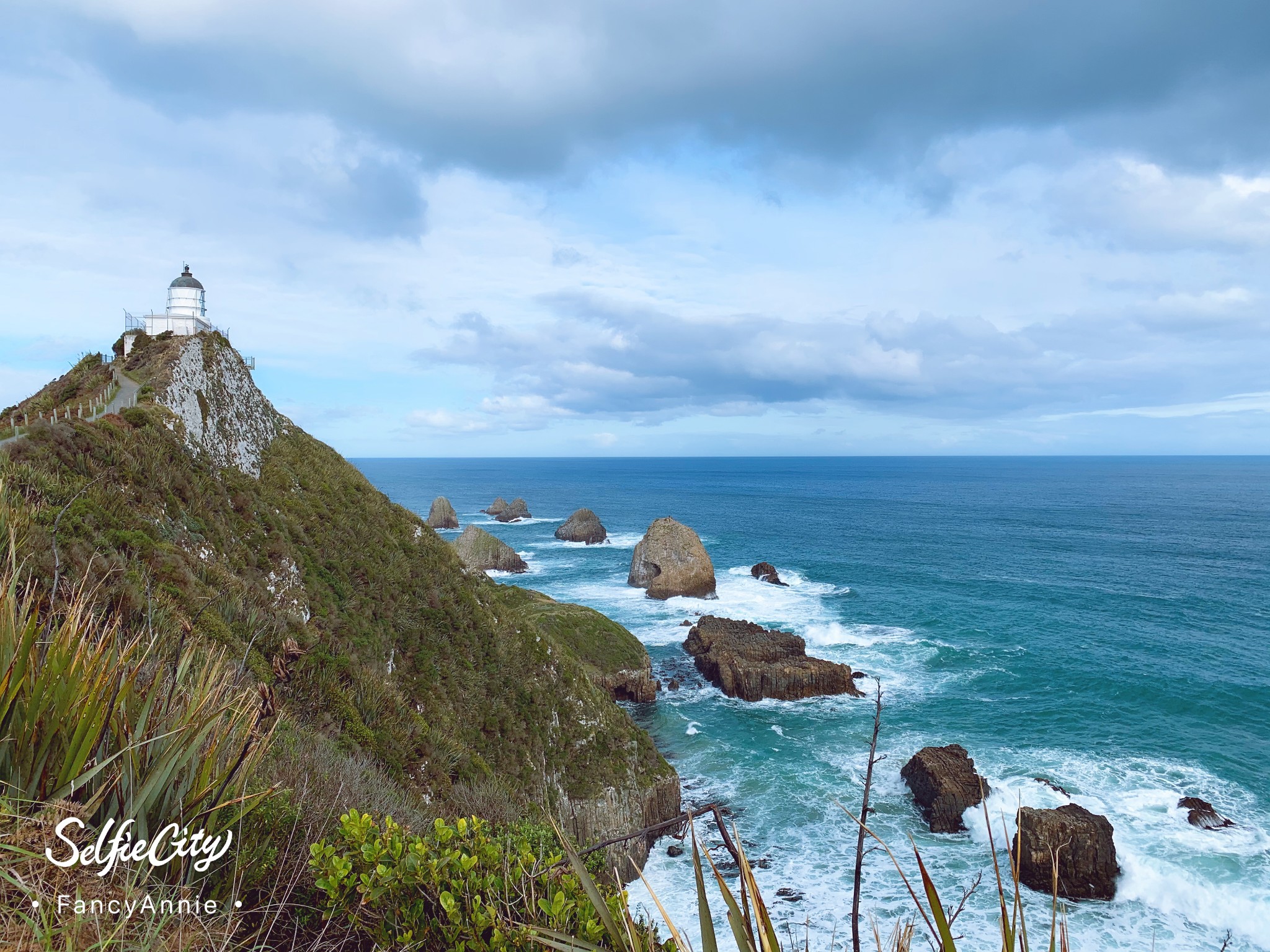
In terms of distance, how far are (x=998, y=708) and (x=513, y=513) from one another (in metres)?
91.0

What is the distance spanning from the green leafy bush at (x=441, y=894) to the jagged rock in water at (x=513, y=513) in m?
112

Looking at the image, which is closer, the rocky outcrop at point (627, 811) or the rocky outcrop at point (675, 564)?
the rocky outcrop at point (627, 811)

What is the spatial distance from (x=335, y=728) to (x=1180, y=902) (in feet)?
82.8

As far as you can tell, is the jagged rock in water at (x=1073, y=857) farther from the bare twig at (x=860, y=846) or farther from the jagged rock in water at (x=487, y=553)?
the jagged rock in water at (x=487, y=553)

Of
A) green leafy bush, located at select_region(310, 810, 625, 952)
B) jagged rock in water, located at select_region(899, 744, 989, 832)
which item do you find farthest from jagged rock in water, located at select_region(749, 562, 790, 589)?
green leafy bush, located at select_region(310, 810, 625, 952)

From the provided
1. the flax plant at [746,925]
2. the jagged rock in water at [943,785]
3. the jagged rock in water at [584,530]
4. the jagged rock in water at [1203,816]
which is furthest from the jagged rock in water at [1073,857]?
the jagged rock in water at [584,530]

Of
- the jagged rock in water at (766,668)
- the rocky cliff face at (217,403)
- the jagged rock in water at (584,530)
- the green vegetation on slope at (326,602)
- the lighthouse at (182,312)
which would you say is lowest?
the jagged rock in water at (766,668)

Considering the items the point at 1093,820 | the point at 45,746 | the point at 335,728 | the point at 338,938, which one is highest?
the point at 45,746

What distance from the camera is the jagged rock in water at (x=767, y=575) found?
6650cm

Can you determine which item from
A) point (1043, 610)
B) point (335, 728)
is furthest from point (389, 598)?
point (1043, 610)

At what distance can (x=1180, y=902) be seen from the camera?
21.8m

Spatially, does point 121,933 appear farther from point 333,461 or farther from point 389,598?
point 333,461

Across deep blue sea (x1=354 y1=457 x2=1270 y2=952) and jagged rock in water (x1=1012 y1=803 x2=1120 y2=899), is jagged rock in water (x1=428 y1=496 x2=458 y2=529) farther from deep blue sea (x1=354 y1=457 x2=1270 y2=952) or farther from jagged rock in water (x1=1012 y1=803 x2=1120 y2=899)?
jagged rock in water (x1=1012 y1=803 x2=1120 y2=899)

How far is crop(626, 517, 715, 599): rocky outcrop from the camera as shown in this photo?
61.9 metres
